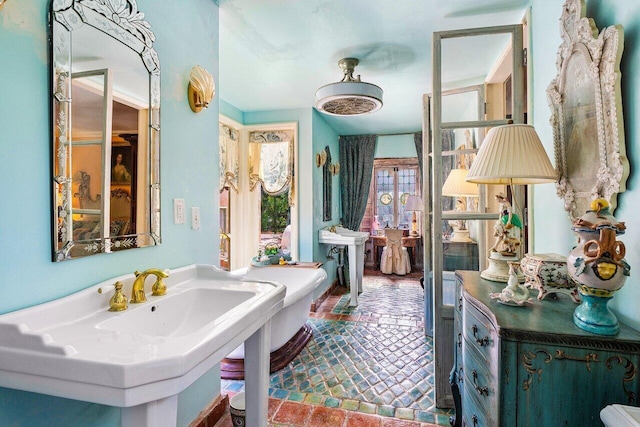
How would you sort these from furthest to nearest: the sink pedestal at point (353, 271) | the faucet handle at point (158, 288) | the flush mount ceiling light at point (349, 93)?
the sink pedestal at point (353, 271)
the flush mount ceiling light at point (349, 93)
the faucet handle at point (158, 288)

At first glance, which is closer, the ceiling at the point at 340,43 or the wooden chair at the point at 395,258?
the ceiling at the point at 340,43

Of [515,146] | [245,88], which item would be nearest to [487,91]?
[515,146]

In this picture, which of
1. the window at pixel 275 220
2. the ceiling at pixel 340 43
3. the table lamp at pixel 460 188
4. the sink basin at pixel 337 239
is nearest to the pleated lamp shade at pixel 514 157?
the table lamp at pixel 460 188

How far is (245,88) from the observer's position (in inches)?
127

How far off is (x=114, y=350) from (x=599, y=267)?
51.4 inches

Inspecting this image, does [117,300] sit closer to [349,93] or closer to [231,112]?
[349,93]

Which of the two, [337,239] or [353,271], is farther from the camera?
[337,239]

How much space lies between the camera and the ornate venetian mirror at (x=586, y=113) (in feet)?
3.46

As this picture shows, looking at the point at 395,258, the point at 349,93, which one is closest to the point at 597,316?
the point at 349,93

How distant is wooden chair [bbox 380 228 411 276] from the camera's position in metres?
5.39

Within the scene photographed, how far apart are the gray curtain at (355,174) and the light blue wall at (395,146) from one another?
0.16 metres

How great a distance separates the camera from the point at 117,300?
3.80 feet

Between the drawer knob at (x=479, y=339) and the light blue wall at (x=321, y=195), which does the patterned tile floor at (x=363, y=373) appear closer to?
the light blue wall at (x=321, y=195)

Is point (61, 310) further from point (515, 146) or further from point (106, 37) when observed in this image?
point (515, 146)
